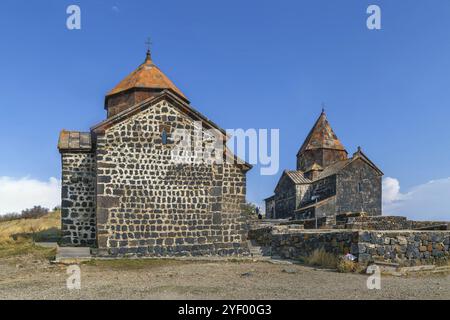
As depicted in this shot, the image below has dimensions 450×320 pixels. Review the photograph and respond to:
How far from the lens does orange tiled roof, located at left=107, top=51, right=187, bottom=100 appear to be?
20812mm

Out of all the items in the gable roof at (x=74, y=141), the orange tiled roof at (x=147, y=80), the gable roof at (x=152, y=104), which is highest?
the orange tiled roof at (x=147, y=80)

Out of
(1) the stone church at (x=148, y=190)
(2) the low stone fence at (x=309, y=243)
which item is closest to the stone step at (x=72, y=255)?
(1) the stone church at (x=148, y=190)

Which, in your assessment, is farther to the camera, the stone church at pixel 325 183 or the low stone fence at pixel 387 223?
the stone church at pixel 325 183

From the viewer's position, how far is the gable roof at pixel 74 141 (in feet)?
56.9

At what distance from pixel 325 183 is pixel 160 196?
21.3 m

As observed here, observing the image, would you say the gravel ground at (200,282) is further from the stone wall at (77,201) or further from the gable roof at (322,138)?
the gable roof at (322,138)

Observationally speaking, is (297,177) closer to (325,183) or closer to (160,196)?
(325,183)

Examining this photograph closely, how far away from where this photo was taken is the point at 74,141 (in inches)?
699

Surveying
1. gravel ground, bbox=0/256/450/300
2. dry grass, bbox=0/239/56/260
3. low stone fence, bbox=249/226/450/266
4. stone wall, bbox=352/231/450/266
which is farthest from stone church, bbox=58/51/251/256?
stone wall, bbox=352/231/450/266

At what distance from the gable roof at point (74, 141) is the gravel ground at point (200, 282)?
471cm

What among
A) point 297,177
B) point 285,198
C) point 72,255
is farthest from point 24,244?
point 285,198

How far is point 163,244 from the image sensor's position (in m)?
16.0

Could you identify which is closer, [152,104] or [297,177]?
[152,104]

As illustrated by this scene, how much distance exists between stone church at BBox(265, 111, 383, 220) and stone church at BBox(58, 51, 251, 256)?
17.4 meters
